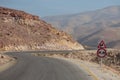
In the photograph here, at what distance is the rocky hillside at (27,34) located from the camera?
99.4 m

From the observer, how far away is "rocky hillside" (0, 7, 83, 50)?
3912 inches

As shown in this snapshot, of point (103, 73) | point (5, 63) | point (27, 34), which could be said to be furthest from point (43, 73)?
point (27, 34)

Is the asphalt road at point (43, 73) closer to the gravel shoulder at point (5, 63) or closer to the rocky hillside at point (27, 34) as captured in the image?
the gravel shoulder at point (5, 63)

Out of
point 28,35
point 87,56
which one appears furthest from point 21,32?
point 87,56

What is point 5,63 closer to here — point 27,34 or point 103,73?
point 103,73

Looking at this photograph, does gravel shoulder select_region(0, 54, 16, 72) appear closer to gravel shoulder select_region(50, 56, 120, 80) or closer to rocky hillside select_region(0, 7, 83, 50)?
gravel shoulder select_region(50, 56, 120, 80)

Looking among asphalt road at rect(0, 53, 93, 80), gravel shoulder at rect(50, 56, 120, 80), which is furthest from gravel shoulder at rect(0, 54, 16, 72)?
gravel shoulder at rect(50, 56, 120, 80)

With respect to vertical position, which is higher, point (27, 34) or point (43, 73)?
point (27, 34)

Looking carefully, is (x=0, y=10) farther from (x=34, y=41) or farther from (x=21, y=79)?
(x=21, y=79)

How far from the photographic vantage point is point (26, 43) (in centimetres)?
10219

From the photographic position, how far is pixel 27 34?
356 feet

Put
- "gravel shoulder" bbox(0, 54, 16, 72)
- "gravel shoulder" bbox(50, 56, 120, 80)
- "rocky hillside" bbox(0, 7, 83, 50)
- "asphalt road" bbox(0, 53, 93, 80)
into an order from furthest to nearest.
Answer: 1. "rocky hillside" bbox(0, 7, 83, 50)
2. "gravel shoulder" bbox(0, 54, 16, 72)
3. "gravel shoulder" bbox(50, 56, 120, 80)
4. "asphalt road" bbox(0, 53, 93, 80)

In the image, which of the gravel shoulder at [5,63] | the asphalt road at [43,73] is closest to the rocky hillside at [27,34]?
the gravel shoulder at [5,63]

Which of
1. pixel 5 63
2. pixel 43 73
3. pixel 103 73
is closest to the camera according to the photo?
pixel 43 73
